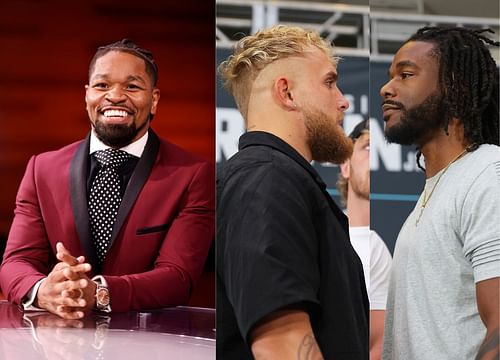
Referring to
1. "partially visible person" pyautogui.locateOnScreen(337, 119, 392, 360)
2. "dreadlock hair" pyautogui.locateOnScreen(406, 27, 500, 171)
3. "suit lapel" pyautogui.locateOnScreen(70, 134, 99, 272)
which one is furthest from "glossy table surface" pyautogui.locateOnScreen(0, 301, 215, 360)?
"dreadlock hair" pyautogui.locateOnScreen(406, 27, 500, 171)

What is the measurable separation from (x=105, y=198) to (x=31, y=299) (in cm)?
54

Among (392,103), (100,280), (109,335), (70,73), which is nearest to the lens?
(392,103)

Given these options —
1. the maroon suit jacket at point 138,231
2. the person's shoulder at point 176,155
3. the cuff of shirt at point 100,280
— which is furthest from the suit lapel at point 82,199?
the person's shoulder at point 176,155

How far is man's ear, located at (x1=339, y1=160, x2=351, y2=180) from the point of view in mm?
2549

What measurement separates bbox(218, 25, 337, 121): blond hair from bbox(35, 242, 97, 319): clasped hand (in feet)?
3.67

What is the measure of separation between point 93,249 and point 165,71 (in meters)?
0.92

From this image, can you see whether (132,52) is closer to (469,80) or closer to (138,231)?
(138,231)

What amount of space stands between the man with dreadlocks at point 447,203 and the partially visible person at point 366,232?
4 cm

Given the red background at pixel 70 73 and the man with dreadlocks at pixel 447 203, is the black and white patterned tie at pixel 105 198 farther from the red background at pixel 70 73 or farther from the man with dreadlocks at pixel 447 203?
the man with dreadlocks at pixel 447 203

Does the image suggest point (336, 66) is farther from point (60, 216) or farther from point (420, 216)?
point (60, 216)

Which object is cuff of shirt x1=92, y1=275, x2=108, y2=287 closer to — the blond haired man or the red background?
the red background

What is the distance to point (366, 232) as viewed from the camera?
8.36ft

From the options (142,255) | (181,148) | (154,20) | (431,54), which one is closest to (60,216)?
(142,255)

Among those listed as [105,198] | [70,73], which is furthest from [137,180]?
[70,73]
